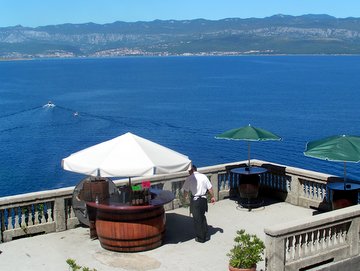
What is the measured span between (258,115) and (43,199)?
73.0m

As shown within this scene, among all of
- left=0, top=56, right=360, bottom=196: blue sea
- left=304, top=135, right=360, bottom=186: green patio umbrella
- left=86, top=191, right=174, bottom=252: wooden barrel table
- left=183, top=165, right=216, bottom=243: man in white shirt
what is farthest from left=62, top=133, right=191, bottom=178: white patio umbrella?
left=0, top=56, right=360, bottom=196: blue sea

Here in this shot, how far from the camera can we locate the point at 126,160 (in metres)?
11.0

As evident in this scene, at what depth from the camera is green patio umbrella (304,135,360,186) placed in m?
12.0

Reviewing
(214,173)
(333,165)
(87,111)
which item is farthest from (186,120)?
(214,173)

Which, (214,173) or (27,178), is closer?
(214,173)

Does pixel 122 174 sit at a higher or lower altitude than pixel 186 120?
higher

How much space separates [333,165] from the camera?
154ft

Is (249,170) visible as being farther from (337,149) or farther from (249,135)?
(337,149)

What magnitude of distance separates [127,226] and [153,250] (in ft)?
2.50

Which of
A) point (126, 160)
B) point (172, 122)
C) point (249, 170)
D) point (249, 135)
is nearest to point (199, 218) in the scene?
point (126, 160)

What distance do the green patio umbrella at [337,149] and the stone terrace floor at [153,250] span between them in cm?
210

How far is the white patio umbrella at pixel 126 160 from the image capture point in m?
10.8

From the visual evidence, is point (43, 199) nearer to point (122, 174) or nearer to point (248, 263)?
point (122, 174)

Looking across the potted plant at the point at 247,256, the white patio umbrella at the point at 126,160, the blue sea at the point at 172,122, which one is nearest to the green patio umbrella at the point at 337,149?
the white patio umbrella at the point at 126,160
